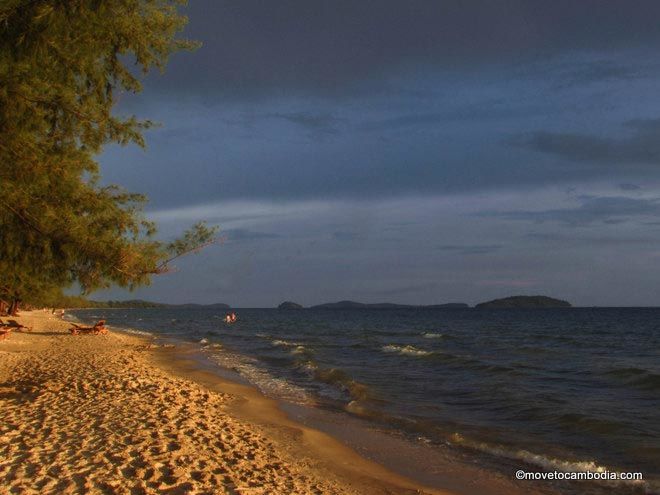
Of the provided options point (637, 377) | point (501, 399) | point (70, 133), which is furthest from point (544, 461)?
point (637, 377)

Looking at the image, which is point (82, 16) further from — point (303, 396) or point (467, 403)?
point (467, 403)

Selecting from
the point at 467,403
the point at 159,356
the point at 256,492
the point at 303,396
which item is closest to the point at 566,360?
the point at 467,403

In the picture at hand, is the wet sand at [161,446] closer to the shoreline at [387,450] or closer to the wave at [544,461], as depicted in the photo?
the shoreline at [387,450]

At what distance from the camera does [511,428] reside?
12227 mm

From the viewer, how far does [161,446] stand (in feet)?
26.6

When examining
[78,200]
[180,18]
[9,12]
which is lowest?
[78,200]

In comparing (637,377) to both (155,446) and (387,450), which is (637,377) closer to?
(387,450)

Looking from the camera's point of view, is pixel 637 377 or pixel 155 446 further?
pixel 637 377

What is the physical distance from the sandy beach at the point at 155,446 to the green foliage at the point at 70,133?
95.0 inches

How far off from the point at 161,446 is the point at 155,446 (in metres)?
0.08

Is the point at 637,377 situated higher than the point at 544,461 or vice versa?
the point at 637,377

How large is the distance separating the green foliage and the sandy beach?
2.41 metres

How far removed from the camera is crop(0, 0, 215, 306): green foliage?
24.7 ft

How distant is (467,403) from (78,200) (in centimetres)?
1112
